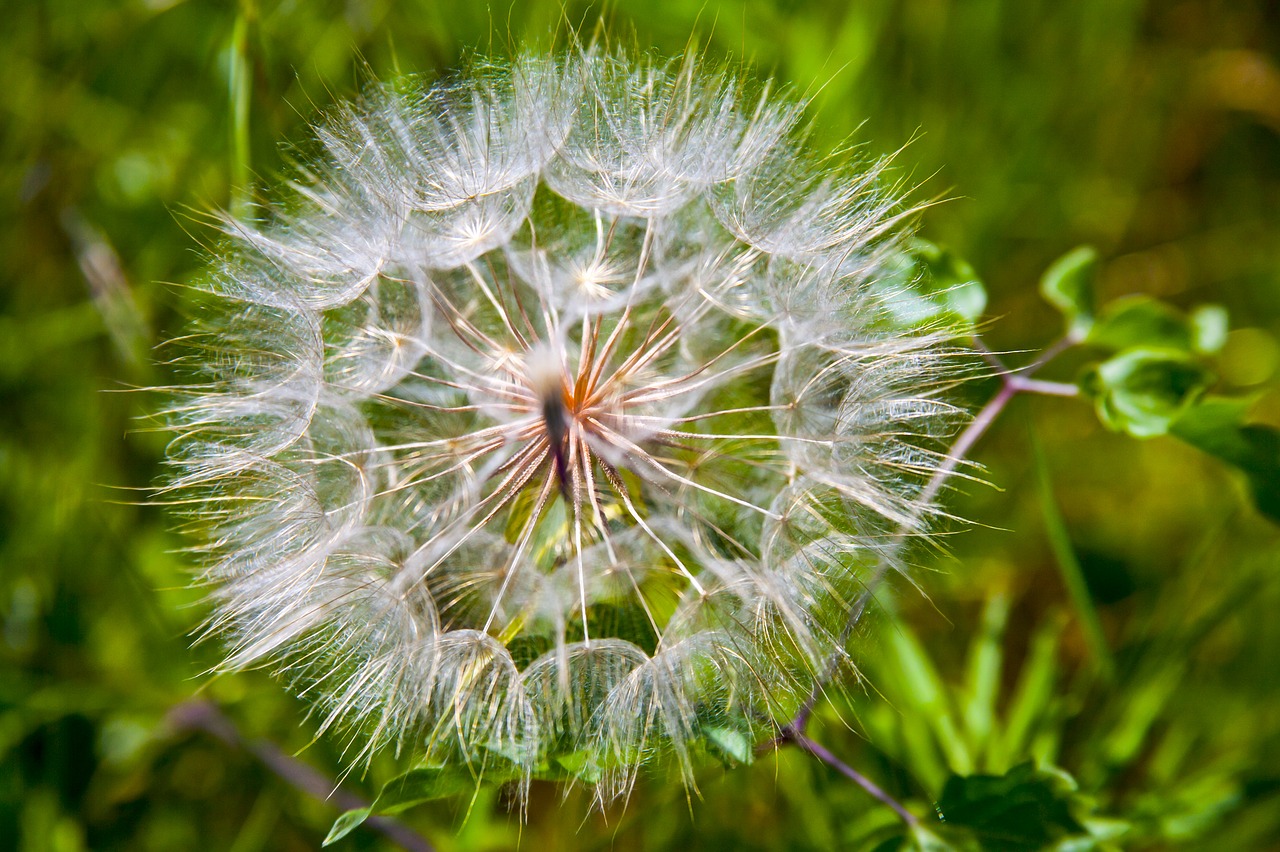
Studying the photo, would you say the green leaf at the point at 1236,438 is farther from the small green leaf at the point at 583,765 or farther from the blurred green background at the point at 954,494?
the small green leaf at the point at 583,765

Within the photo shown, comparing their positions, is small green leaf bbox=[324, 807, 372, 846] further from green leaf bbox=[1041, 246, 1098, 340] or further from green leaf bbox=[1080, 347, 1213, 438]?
green leaf bbox=[1041, 246, 1098, 340]

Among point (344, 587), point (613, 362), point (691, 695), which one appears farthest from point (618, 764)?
point (613, 362)

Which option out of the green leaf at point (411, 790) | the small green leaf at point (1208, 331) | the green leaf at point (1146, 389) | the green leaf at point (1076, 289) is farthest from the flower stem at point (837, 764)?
the small green leaf at point (1208, 331)

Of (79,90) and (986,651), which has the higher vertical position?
(79,90)

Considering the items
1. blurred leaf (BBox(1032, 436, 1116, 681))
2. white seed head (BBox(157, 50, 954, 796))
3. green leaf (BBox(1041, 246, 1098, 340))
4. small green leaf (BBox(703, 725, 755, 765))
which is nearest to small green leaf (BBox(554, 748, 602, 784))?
white seed head (BBox(157, 50, 954, 796))

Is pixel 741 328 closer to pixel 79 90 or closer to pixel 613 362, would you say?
pixel 613 362

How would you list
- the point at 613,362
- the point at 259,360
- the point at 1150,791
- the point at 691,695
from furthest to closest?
the point at 1150,791
the point at 613,362
the point at 259,360
the point at 691,695
